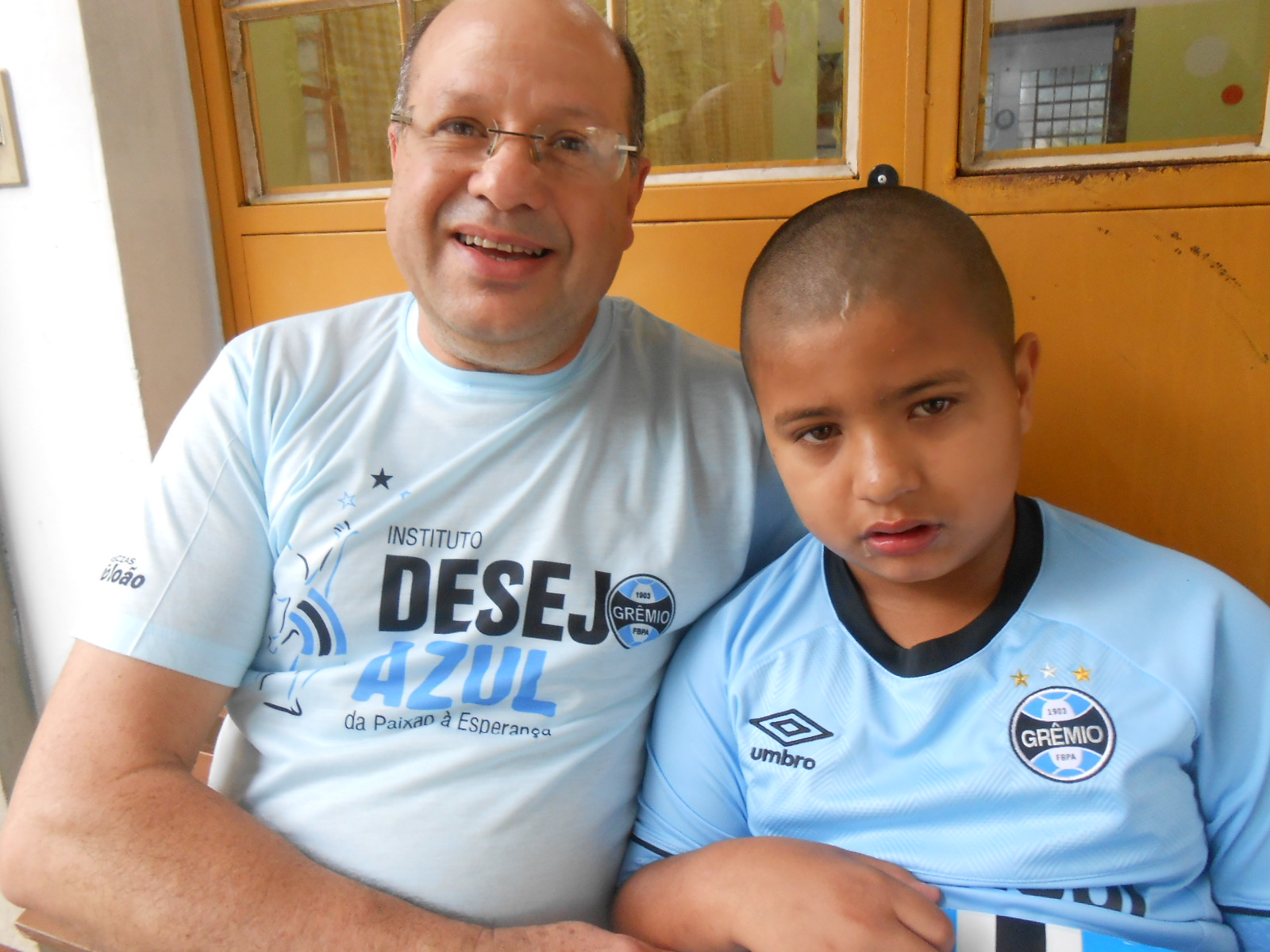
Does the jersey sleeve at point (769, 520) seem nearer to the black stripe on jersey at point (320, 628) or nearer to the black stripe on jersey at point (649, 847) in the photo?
the black stripe on jersey at point (649, 847)

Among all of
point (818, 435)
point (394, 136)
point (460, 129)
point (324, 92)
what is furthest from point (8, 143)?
point (818, 435)

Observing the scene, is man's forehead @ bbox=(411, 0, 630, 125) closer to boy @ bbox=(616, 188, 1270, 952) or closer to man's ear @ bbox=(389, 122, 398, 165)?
man's ear @ bbox=(389, 122, 398, 165)

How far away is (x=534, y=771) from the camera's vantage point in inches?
41.7

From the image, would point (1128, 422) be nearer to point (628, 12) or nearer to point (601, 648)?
point (601, 648)

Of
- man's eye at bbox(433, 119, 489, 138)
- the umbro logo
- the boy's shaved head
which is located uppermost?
man's eye at bbox(433, 119, 489, 138)

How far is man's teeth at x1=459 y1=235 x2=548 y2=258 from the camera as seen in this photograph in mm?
1112

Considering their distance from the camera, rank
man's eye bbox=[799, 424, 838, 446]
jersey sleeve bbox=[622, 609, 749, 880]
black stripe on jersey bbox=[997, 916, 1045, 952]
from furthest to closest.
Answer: jersey sleeve bbox=[622, 609, 749, 880]
man's eye bbox=[799, 424, 838, 446]
black stripe on jersey bbox=[997, 916, 1045, 952]

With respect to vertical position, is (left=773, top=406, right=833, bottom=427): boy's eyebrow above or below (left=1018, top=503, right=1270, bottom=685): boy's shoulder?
above

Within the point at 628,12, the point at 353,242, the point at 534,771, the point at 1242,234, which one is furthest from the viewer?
the point at 353,242

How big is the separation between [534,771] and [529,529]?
1.05 feet

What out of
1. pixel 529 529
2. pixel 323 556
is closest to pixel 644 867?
pixel 529 529

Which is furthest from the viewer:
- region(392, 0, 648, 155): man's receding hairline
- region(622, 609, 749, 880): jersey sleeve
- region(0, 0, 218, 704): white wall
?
region(0, 0, 218, 704): white wall

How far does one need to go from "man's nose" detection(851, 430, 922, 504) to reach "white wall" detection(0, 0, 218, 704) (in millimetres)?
1466

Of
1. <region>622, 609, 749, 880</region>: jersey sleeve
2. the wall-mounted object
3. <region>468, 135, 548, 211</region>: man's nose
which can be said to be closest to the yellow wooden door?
<region>468, 135, 548, 211</region>: man's nose
